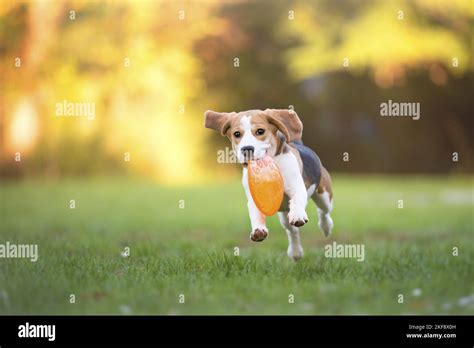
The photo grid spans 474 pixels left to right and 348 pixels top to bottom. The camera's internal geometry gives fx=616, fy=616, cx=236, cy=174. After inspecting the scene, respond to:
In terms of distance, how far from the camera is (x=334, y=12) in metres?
18.5

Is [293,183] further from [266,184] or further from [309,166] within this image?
[309,166]

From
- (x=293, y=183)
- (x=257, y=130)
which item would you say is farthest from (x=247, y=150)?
(x=293, y=183)

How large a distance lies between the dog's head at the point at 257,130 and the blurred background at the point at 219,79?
1236 centimetres

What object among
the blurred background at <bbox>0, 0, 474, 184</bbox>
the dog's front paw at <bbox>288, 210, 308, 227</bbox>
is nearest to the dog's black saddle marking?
the dog's front paw at <bbox>288, 210, 308, 227</bbox>

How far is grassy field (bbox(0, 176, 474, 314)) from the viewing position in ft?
14.0

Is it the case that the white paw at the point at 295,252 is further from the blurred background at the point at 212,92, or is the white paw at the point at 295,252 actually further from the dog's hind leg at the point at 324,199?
the blurred background at the point at 212,92

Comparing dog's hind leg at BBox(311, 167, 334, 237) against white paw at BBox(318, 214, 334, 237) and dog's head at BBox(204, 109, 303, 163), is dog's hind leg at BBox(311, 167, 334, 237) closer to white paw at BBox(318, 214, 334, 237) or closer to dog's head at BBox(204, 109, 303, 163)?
white paw at BBox(318, 214, 334, 237)

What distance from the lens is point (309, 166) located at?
4.93m

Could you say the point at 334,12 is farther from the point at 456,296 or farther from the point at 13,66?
the point at 456,296

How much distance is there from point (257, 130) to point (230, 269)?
3.95 ft

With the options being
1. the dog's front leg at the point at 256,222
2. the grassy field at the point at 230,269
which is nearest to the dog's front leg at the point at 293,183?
the dog's front leg at the point at 256,222

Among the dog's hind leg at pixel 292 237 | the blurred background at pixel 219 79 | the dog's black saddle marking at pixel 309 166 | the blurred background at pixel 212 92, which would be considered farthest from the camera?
the blurred background at pixel 219 79

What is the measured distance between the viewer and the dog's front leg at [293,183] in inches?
173
